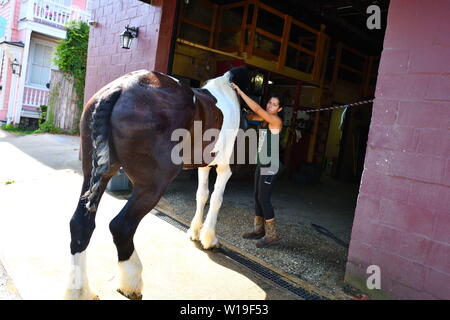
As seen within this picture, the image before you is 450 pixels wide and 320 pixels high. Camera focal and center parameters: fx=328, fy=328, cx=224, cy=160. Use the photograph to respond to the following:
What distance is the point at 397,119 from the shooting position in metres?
2.68

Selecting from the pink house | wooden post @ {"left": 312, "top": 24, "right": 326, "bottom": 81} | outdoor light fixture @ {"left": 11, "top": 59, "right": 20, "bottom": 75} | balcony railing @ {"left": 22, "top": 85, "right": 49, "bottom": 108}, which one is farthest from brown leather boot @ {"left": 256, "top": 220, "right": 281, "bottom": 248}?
outdoor light fixture @ {"left": 11, "top": 59, "right": 20, "bottom": 75}

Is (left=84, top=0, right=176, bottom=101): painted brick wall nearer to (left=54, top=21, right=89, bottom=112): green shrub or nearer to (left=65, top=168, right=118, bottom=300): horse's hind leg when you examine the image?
(left=65, top=168, right=118, bottom=300): horse's hind leg

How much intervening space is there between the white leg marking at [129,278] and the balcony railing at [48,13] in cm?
1361

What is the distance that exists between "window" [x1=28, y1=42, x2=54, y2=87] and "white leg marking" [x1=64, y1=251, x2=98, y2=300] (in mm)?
13704

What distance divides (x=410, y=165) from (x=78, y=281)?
259 centimetres

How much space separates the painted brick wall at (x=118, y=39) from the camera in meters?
5.10

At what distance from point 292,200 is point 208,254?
3.23 meters

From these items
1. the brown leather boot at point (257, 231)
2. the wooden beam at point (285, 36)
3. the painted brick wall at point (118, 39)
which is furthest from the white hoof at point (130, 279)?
the wooden beam at point (285, 36)

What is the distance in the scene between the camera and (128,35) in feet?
17.9

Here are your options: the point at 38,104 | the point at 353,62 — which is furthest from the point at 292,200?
the point at 38,104

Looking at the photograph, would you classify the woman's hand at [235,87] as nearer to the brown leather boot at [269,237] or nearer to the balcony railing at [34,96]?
the brown leather boot at [269,237]

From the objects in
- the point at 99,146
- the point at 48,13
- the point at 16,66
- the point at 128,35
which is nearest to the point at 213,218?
the point at 99,146
